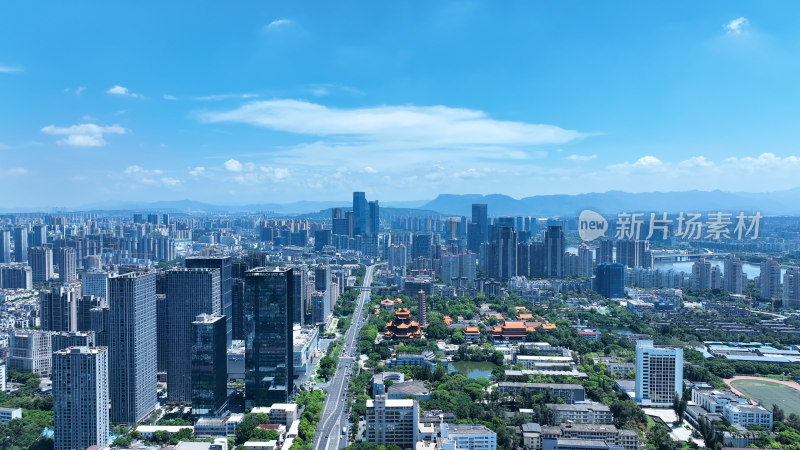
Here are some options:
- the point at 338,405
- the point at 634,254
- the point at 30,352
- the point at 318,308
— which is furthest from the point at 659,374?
the point at 634,254

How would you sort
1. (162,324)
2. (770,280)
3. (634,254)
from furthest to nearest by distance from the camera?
(634,254) → (770,280) → (162,324)

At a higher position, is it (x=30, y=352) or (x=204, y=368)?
(x=204, y=368)

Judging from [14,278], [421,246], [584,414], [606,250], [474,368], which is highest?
[606,250]

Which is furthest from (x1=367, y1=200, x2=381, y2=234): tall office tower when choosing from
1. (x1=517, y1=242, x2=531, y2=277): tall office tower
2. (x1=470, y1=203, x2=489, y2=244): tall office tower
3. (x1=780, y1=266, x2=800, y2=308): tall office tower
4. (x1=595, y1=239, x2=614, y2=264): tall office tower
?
(x1=780, y1=266, x2=800, y2=308): tall office tower

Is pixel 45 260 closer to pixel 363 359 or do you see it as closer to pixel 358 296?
pixel 358 296

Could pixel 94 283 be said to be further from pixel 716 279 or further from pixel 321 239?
pixel 716 279

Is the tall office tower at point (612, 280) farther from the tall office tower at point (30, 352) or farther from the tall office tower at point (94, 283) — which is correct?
the tall office tower at point (30, 352)

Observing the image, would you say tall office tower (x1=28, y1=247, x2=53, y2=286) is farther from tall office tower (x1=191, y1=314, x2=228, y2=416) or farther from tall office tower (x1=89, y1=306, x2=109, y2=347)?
tall office tower (x1=191, y1=314, x2=228, y2=416)

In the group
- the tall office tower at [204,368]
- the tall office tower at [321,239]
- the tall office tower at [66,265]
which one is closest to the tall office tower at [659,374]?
the tall office tower at [204,368]
